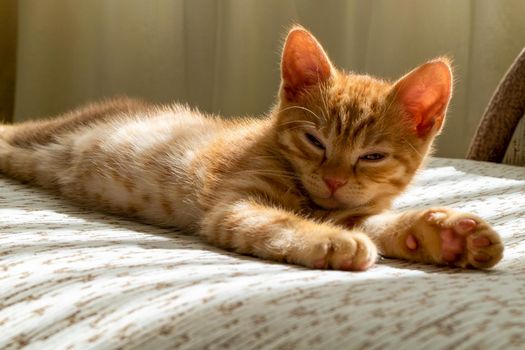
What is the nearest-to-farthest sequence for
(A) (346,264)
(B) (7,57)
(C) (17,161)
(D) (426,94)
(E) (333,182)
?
(A) (346,264)
(E) (333,182)
(D) (426,94)
(C) (17,161)
(B) (7,57)

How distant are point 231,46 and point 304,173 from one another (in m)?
1.74

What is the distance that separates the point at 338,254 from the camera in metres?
1.10

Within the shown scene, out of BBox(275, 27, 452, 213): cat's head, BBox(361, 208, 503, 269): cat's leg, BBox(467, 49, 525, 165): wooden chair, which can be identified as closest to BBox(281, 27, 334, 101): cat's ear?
BBox(275, 27, 452, 213): cat's head

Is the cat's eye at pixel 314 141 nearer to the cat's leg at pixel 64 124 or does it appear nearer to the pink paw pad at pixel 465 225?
the pink paw pad at pixel 465 225

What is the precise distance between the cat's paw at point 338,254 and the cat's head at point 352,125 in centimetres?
31

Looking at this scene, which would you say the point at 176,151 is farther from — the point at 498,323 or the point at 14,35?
the point at 14,35

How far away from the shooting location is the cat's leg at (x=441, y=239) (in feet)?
3.67

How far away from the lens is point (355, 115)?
147 cm

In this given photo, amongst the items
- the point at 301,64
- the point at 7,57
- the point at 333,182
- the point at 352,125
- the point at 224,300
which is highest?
the point at 7,57

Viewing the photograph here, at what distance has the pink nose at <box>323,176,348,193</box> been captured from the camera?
140 centimetres

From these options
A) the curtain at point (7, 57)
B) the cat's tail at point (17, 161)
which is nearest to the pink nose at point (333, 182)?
the cat's tail at point (17, 161)

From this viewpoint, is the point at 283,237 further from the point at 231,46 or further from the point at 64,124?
the point at 231,46

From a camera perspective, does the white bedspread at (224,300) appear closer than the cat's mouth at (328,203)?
Yes

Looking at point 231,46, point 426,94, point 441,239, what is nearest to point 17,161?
point 426,94
